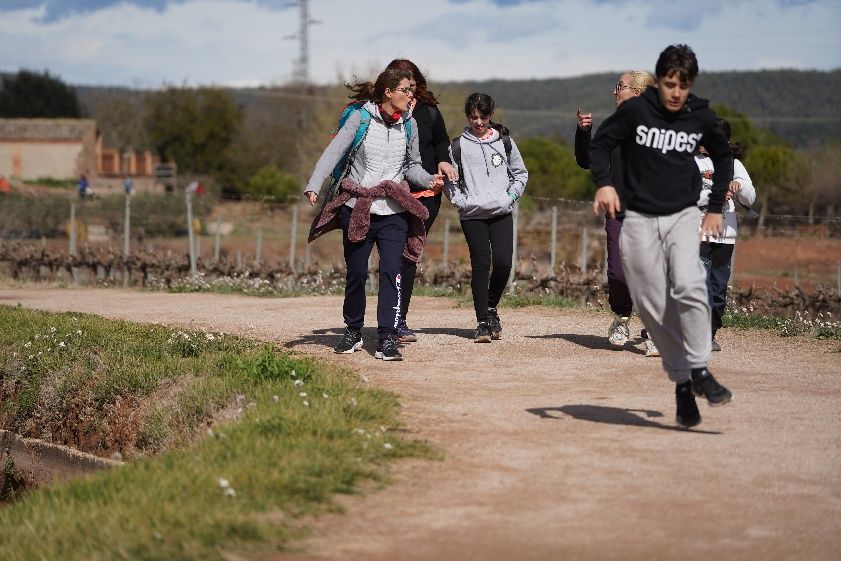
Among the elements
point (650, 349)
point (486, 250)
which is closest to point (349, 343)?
point (486, 250)

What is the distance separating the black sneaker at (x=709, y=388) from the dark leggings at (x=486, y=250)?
3.64m

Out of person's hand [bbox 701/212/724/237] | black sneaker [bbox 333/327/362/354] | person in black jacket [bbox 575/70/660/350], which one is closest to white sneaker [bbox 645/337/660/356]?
person in black jacket [bbox 575/70/660/350]

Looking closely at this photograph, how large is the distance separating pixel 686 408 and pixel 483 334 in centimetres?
384

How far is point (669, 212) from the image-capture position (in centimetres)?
722

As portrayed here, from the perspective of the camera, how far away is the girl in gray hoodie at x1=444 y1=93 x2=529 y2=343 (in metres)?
10.6

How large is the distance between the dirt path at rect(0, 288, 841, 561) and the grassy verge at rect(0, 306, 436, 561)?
26 cm

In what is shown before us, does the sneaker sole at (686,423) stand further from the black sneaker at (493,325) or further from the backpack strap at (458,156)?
the backpack strap at (458,156)

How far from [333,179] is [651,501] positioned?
4999mm

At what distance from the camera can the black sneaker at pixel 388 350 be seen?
9781 mm

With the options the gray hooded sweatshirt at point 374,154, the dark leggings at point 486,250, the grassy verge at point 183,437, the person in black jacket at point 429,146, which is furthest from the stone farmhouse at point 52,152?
the gray hooded sweatshirt at point 374,154

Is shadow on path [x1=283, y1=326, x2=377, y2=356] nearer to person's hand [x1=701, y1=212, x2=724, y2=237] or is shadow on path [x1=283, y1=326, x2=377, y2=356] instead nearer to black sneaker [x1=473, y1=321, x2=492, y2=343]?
black sneaker [x1=473, y1=321, x2=492, y2=343]

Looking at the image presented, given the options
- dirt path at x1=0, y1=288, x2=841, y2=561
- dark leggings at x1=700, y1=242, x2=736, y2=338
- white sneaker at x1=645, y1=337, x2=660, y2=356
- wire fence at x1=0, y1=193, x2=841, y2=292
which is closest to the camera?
dirt path at x1=0, y1=288, x2=841, y2=561

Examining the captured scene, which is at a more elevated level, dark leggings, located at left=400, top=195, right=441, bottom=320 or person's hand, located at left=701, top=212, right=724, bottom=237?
person's hand, located at left=701, top=212, right=724, bottom=237

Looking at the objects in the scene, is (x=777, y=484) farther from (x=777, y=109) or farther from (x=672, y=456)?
(x=777, y=109)
